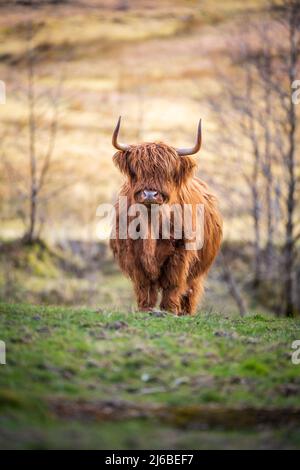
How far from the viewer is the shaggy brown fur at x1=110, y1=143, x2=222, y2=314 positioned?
845 cm

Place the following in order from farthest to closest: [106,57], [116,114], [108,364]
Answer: [106,57]
[116,114]
[108,364]

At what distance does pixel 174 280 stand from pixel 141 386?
3320 millimetres

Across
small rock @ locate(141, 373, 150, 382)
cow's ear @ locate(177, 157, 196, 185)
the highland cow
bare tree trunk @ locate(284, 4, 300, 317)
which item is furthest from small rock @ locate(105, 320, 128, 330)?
bare tree trunk @ locate(284, 4, 300, 317)

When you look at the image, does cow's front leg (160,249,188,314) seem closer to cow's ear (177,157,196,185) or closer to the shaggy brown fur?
the shaggy brown fur

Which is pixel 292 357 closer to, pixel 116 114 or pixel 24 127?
pixel 24 127

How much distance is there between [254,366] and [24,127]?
18.1 meters

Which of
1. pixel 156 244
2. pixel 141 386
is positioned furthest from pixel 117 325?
pixel 156 244

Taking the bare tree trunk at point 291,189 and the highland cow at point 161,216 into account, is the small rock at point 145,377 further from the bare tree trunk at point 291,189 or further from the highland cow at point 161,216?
the bare tree trunk at point 291,189

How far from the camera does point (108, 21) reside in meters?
31.1

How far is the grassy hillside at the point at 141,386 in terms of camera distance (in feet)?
15.6

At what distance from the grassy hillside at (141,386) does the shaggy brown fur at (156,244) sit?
159 centimetres

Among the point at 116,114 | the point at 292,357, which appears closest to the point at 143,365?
the point at 292,357

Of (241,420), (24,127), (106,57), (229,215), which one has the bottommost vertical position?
(241,420)

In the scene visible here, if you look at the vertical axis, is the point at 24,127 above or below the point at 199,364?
above
